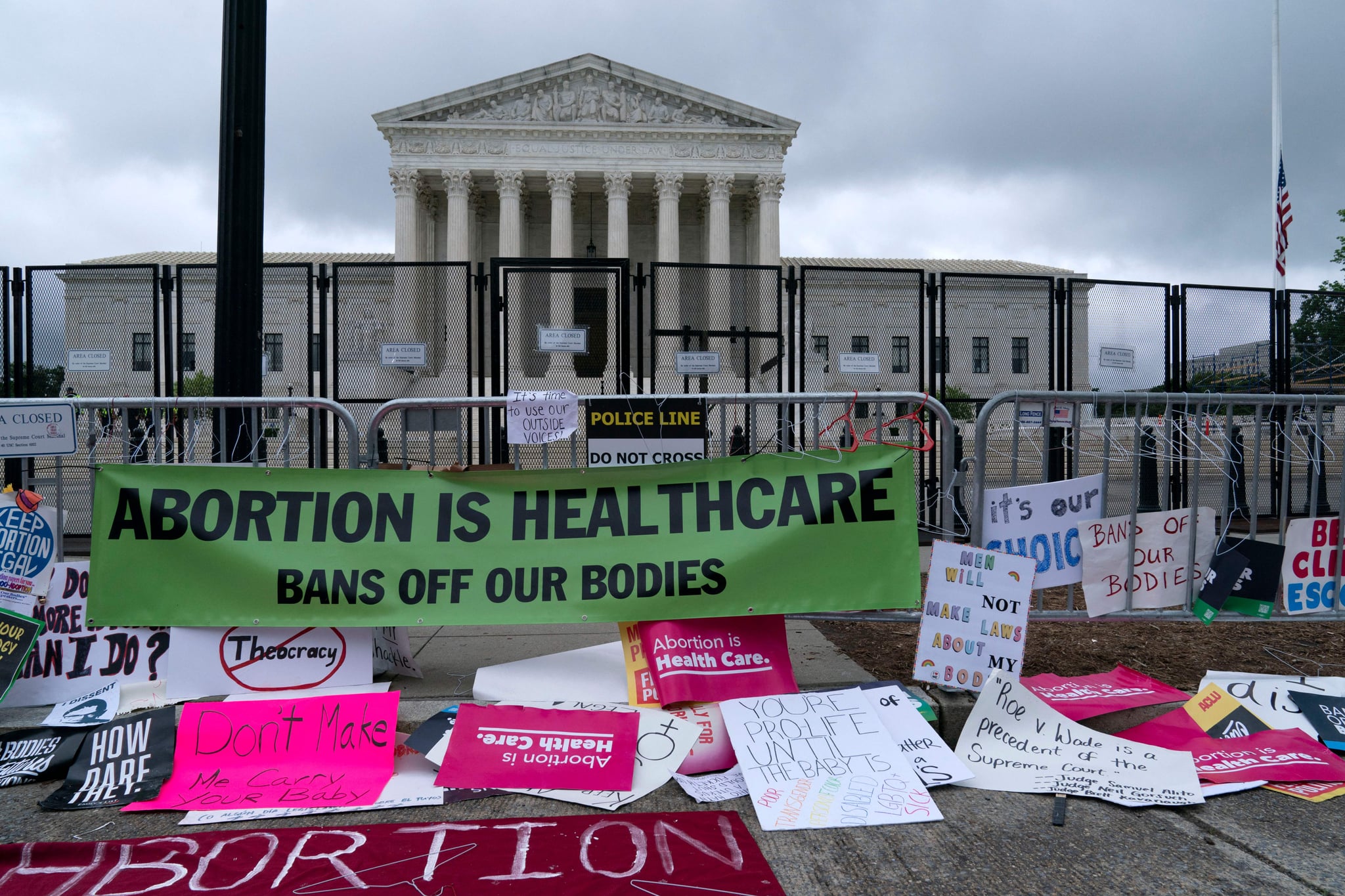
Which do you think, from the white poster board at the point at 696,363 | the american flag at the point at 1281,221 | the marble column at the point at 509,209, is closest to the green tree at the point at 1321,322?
the american flag at the point at 1281,221

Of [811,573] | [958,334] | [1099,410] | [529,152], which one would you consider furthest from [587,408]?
[529,152]

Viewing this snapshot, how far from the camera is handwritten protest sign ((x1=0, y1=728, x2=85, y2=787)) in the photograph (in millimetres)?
3381

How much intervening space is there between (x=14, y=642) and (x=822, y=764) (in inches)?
142

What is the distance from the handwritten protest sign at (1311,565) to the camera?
4387 mm

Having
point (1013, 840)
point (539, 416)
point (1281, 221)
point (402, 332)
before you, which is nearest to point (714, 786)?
point (1013, 840)

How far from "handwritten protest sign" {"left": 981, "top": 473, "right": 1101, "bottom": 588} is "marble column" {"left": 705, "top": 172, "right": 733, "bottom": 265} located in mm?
43432

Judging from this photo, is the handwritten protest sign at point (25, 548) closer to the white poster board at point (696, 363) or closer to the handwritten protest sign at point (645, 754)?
the handwritten protest sign at point (645, 754)

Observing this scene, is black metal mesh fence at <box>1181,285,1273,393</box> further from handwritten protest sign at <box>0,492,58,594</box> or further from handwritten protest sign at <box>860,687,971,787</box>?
handwritten protest sign at <box>0,492,58,594</box>

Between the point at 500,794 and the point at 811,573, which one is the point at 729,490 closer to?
the point at 811,573

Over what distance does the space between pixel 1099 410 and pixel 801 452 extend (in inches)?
94.4

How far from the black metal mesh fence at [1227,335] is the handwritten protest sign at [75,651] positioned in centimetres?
1129

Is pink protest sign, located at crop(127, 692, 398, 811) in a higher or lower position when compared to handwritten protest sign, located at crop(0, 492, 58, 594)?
→ lower

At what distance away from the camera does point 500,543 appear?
3984 millimetres

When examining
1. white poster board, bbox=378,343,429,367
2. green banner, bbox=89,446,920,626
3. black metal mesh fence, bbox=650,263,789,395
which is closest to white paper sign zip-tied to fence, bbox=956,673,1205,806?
green banner, bbox=89,446,920,626
